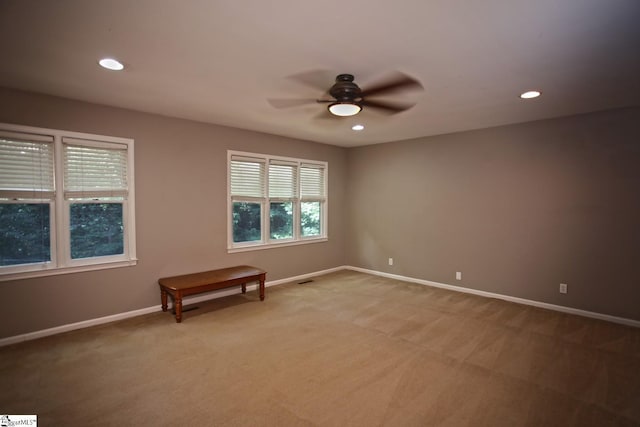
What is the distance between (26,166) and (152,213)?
1.29m

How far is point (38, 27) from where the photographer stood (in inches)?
80.5

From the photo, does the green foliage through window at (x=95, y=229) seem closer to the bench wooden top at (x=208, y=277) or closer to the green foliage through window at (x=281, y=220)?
the bench wooden top at (x=208, y=277)

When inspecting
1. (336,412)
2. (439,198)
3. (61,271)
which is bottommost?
(336,412)

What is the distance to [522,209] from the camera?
14.7 ft

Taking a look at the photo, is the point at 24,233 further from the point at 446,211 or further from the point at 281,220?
the point at 446,211

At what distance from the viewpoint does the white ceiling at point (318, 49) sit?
1.84 meters

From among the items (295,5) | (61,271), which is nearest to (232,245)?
(61,271)

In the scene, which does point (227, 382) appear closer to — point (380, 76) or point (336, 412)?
point (336, 412)

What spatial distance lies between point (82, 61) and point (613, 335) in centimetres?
579

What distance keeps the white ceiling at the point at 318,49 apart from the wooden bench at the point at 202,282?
2.16 meters

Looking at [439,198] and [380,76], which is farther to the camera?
[439,198]

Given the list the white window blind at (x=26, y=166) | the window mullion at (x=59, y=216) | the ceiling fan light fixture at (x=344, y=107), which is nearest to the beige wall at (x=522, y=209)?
the ceiling fan light fixture at (x=344, y=107)
